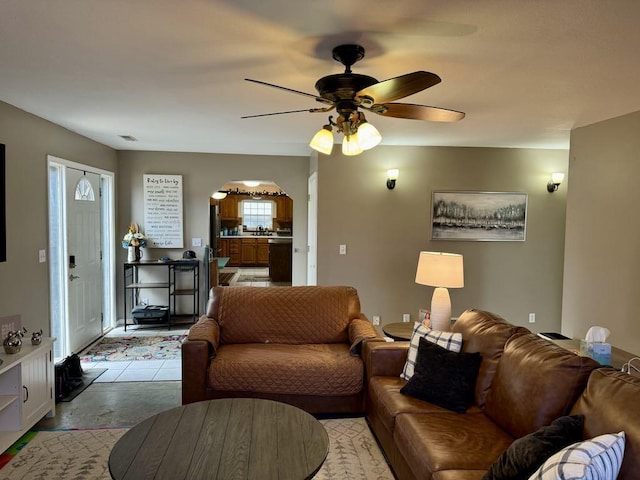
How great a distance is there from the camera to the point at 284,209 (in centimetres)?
1243

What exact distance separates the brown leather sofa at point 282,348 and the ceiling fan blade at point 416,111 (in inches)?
61.5

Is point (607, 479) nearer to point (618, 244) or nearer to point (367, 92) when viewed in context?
point (367, 92)

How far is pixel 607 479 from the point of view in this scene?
119cm

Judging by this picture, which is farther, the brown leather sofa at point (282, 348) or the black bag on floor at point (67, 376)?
the black bag on floor at point (67, 376)

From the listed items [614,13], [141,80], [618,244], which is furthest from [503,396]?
[141,80]

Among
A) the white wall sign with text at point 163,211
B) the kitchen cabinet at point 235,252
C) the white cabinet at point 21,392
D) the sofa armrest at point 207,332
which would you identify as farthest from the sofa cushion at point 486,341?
the kitchen cabinet at point 235,252

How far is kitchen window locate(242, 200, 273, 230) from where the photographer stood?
12.6m

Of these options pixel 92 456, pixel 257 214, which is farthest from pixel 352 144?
pixel 257 214

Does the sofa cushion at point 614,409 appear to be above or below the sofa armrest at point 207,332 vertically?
above

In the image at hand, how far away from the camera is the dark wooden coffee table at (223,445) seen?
160cm

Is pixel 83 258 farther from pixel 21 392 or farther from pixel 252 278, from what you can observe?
pixel 252 278

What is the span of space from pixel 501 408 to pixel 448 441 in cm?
37

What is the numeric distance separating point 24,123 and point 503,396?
4041mm

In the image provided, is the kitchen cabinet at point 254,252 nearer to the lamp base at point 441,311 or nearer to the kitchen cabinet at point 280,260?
the kitchen cabinet at point 280,260
